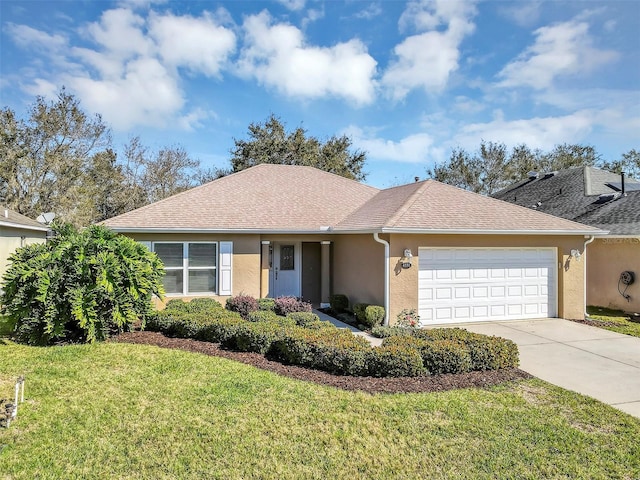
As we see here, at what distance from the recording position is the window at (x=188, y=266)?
12414mm

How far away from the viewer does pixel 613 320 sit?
1202 centimetres

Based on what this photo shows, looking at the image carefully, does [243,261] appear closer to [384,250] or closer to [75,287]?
[384,250]

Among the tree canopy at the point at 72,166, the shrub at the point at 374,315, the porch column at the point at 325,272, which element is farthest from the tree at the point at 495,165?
the shrub at the point at 374,315

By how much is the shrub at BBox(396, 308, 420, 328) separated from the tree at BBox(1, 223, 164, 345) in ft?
20.3

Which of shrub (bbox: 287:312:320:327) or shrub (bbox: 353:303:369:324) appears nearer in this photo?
shrub (bbox: 287:312:320:327)

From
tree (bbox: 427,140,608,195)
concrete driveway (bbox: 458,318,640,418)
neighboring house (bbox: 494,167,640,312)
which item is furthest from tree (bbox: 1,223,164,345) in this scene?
tree (bbox: 427,140,608,195)

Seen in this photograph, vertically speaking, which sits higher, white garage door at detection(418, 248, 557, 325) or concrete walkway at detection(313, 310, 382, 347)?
white garage door at detection(418, 248, 557, 325)

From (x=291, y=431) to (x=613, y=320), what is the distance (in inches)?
463

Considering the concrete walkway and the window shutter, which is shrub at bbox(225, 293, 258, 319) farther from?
the concrete walkway

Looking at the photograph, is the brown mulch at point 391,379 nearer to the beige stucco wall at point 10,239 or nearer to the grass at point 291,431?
the grass at point 291,431

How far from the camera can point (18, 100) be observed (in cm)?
2477

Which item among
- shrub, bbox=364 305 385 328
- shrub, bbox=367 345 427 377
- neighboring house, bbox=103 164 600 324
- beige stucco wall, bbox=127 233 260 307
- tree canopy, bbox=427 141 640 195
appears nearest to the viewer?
shrub, bbox=367 345 427 377

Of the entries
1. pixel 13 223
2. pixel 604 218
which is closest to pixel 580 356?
pixel 604 218

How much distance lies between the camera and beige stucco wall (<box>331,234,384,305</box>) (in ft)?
36.8
